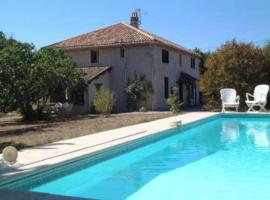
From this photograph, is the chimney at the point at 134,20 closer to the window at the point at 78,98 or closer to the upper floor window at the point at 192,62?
the upper floor window at the point at 192,62

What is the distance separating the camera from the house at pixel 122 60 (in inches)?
1174

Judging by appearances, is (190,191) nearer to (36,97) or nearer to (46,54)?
(36,97)

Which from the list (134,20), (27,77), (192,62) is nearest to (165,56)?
(134,20)

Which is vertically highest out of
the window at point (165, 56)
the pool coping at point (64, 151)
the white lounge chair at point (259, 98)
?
the window at point (165, 56)

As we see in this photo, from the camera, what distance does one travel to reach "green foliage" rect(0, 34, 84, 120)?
21.1m

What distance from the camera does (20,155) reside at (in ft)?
31.4

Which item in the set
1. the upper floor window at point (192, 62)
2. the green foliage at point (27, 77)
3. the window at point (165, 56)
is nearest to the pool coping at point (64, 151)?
the green foliage at point (27, 77)

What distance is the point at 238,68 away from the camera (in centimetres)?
2670

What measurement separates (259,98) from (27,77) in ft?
42.9

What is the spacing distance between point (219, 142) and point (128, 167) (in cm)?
529

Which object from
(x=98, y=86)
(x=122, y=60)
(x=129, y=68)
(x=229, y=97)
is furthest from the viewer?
(x=122, y=60)

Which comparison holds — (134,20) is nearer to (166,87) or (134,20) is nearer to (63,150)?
(166,87)

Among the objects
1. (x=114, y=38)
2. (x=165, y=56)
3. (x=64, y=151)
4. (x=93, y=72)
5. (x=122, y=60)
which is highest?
(x=114, y=38)

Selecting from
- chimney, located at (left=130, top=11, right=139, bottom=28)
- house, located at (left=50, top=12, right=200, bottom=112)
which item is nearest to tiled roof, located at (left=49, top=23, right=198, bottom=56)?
house, located at (left=50, top=12, right=200, bottom=112)
